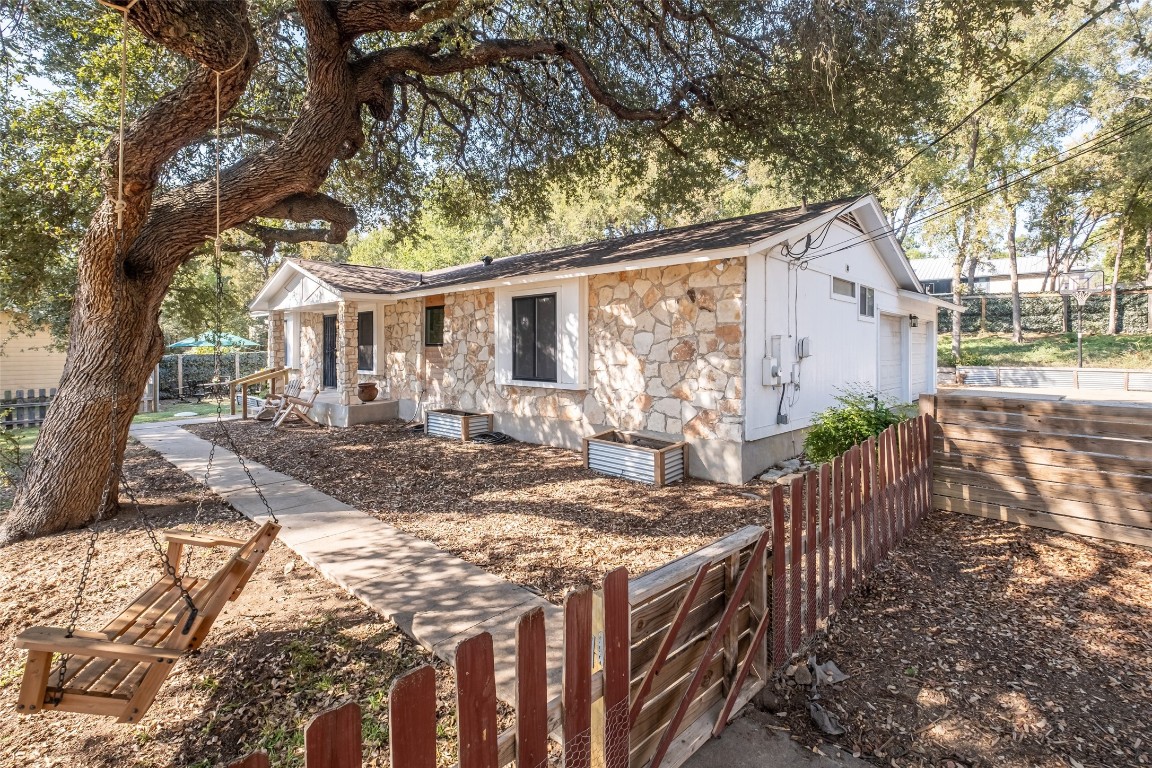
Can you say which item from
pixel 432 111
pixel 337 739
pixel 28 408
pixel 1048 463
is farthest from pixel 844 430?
pixel 28 408

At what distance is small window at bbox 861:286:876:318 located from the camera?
33.3 feet

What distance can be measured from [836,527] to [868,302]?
27.6 ft

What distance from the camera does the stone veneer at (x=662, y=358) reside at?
6.98m

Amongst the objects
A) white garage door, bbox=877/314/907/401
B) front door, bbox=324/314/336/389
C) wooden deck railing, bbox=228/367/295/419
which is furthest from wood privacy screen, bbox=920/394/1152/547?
wooden deck railing, bbox=228/367/295/419

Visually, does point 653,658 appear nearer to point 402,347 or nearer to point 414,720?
point 414,720

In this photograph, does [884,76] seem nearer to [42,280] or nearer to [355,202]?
[355,202]

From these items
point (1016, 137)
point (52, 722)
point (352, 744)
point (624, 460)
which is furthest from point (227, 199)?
point (1016, 137)

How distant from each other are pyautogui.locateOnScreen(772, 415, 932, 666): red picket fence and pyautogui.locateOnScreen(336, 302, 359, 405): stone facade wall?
10638mm

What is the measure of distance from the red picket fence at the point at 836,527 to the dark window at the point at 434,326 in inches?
354

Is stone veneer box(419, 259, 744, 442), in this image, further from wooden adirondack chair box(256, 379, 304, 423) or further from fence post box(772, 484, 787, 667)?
wooden adirondack chair box(256, 379, 304, 423)

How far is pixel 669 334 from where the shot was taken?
7.57 m

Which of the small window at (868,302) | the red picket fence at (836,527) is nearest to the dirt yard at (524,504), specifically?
the red picket fence at (836,527)

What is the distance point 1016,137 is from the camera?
65.4 feet

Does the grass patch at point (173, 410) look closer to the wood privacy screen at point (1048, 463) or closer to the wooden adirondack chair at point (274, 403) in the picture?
the wooden adirondack chair at point (274, 403)
